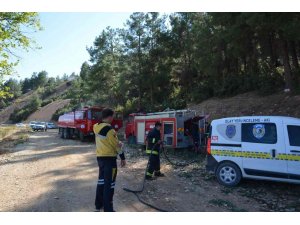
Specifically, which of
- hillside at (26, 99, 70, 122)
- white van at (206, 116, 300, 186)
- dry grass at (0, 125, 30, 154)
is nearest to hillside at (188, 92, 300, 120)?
white van at (206, 116, 300, 186)

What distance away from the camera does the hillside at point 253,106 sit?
60.0 ft

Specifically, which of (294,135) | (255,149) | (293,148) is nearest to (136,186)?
(255,149)

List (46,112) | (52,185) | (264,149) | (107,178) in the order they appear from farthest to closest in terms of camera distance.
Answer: (46,112), (52,185), (264,149), (107,178)

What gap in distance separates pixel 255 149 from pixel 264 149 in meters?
0.24

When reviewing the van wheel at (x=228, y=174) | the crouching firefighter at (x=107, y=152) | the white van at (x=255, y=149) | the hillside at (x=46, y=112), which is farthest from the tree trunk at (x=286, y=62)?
the hillside at (x=46, y=112)

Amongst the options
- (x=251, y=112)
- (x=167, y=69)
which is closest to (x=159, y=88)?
(x=167, y=69)

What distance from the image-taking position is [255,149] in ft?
28.8

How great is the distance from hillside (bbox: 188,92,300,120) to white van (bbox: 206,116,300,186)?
6.99 metres

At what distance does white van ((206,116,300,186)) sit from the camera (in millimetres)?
8289

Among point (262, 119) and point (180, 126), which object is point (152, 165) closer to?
point (262, 119)

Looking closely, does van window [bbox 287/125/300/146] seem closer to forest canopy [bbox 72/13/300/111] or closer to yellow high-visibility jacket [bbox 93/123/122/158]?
yellow high-visibility jacket [bbox 93/123/122/158]

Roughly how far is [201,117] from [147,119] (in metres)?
3.12

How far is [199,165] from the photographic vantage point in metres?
12.5
